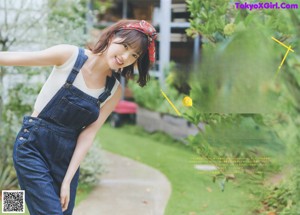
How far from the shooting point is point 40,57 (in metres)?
2.28

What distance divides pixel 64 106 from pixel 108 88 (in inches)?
9.0

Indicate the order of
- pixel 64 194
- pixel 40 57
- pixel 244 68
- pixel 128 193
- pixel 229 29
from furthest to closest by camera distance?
pixel 128 193 < pixel 229 29 < pixel 244 68 < pixel 64 194 < pixel 40 57

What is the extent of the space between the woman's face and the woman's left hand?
550mm

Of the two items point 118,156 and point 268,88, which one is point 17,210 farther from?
point 118,156

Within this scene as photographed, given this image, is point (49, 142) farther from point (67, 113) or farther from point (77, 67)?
point (77, 67)

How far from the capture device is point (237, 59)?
3232mm

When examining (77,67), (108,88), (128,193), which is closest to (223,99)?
(108,88)

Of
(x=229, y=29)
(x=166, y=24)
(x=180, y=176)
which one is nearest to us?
(x=229, y=29)

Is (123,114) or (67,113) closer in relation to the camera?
(67,113)

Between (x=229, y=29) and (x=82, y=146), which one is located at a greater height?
(x=229, y=29)

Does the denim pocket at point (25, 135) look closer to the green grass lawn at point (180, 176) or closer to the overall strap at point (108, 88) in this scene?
the overall strap at point (108, 88)

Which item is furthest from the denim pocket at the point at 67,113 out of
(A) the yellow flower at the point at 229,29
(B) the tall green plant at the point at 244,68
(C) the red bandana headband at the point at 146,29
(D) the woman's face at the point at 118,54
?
(A) the yellow flower at the point at 229,29

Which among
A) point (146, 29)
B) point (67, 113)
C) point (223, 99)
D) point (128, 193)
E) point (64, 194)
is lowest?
point (128, 193)

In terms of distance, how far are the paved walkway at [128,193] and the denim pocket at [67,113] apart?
2129mm
